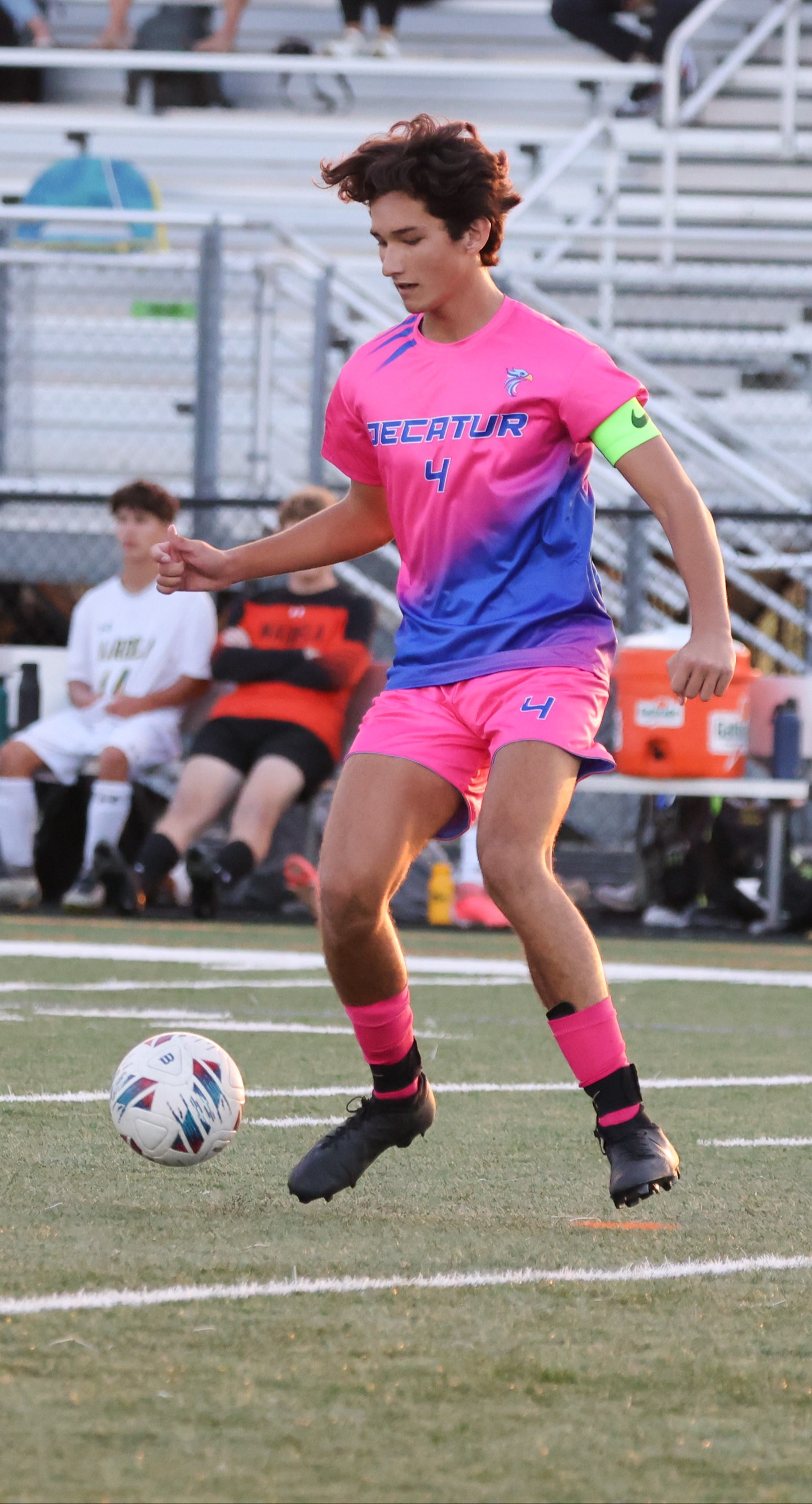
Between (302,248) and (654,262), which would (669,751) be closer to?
(302,248)

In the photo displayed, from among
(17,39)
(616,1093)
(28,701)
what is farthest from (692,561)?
(17,39)

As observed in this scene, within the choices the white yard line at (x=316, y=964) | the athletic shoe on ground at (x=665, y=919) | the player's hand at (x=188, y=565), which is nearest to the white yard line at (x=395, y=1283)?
the player's hand at (x=188, y=565)

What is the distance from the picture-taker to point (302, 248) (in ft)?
41.6

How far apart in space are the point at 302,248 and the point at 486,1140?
29.3 ft

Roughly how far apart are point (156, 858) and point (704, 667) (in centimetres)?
614

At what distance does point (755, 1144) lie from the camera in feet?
15.1

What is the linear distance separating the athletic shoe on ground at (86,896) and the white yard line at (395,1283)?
657 centimetres

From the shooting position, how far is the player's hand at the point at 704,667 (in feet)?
12.0

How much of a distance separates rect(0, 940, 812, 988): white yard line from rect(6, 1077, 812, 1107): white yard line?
2.38 metres

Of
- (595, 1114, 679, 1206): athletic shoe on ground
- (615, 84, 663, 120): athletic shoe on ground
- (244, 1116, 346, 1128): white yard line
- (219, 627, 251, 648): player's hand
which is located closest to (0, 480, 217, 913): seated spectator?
(219, 627, 251, 648): player's hand

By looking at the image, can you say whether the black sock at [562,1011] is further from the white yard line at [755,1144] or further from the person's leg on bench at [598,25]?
the person's leg on bench at [598,25]

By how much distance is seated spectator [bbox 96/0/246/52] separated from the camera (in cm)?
1719

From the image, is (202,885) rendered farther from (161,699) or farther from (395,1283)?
(395,1283)

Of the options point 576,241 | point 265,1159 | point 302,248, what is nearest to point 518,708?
point 265,1159
